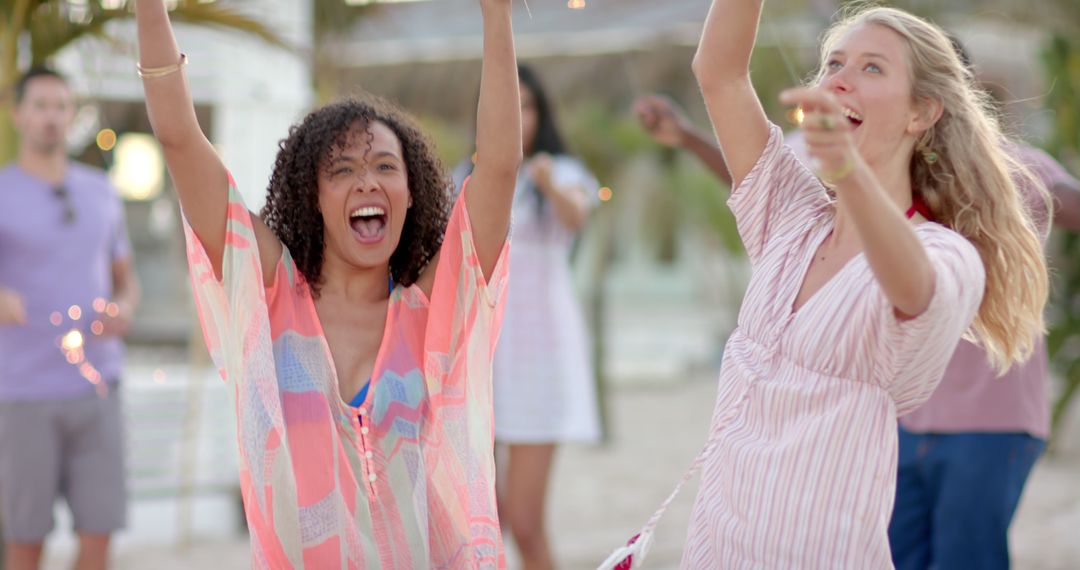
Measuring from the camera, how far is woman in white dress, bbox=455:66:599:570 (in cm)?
487

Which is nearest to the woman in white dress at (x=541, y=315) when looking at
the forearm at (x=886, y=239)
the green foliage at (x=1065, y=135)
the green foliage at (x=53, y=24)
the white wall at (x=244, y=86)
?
the green foliage at (x=53, y=24)

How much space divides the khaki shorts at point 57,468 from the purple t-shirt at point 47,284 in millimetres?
A: 68

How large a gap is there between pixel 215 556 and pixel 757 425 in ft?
15.6

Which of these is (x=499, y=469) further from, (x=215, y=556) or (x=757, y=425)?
(x=757, y=425)

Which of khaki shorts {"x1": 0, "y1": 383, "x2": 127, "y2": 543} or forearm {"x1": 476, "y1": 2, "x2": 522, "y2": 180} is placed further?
khaki shorts {"x1": 0, "y1": 383, "x2": 127, "y2": 543}

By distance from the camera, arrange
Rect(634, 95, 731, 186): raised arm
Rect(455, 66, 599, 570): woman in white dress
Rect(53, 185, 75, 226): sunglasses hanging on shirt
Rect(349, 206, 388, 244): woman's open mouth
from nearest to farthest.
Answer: Rect(349, 206, 388, 244): woman's open mouth, Rect(634, 95, 731, 186): raised arm, Rect(53, 185, 75, 226): sunglasses hanging on shirt, Rect(455, 66, 599, 570): woman in white dress

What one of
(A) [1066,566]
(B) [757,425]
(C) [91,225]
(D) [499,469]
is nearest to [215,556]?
(D) [499,469]

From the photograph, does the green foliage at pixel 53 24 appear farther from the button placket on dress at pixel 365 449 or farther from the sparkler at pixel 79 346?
the button placket on dress at pixel 365 449

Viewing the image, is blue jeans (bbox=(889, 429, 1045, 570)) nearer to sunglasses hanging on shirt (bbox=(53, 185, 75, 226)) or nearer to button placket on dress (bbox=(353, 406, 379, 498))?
button placket on dress (bbox=(353, 406, 379, 498))

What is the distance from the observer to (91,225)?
15.5ft

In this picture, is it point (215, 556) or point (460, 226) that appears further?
point (215, 556)

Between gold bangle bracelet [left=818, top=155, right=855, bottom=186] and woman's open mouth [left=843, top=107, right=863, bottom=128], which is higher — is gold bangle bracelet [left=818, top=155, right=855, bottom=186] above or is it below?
below

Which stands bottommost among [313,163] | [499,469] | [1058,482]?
[1058,482]

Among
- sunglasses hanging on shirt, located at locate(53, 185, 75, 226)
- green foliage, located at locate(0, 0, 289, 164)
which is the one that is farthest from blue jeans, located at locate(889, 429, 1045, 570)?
green foliage, located at locate(0, 0, 289, 164)
